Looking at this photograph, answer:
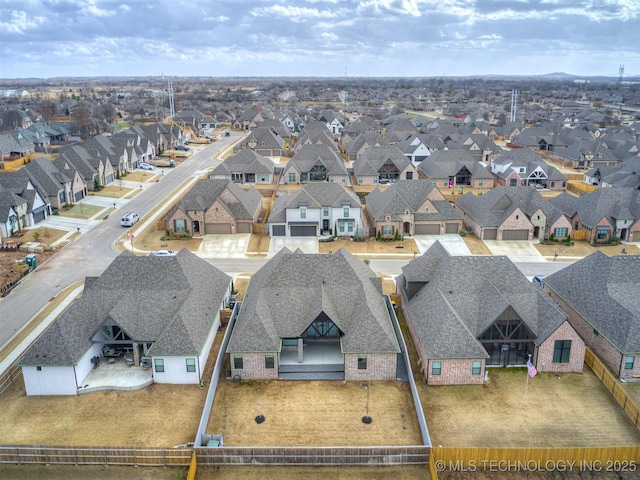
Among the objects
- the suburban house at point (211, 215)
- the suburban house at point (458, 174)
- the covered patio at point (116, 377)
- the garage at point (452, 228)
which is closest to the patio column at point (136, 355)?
the covered patio at point (116, 377)

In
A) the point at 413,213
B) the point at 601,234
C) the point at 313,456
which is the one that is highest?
the point at 413,213

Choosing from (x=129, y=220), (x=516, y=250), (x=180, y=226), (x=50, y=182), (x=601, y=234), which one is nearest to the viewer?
(x=516, y=250)

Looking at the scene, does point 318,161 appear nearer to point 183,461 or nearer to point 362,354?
point 362,354

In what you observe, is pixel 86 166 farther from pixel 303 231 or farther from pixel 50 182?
pixel 303 231

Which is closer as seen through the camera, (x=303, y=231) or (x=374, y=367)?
(x=374, y=367)

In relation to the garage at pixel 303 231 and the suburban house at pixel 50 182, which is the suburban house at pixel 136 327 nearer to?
the garage at pixel 303 231

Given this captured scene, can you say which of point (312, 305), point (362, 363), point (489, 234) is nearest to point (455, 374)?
point (362, 363)

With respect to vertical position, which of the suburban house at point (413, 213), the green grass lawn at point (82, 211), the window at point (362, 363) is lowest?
the window at point (362, 363)
